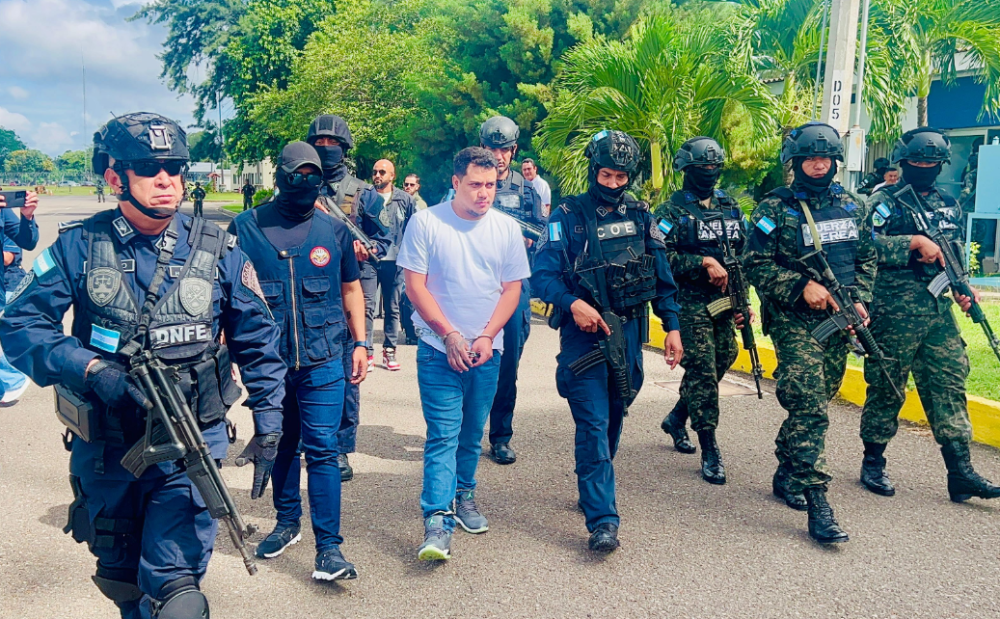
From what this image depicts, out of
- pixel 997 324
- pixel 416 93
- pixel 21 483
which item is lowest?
pixel 21 483

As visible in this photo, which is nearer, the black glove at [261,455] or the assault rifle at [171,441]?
the assault rifle at [171,441]

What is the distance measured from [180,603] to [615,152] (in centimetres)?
270

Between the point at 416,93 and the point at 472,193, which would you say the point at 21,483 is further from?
the point at 416,93

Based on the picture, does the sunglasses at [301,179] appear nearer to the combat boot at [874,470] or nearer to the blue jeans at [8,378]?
the combat boot at [874,470]

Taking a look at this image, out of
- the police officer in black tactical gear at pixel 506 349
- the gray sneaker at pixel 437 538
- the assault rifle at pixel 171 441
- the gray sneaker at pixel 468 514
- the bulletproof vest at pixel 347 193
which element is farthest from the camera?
the bulletproof vest at pixel 347 193

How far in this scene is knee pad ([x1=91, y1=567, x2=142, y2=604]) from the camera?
9.55 ft

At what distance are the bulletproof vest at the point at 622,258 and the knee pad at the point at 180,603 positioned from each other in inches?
90.5

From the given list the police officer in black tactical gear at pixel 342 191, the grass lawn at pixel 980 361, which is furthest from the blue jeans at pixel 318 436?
the grass lawn at pixel 980 361

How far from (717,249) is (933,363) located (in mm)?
1348

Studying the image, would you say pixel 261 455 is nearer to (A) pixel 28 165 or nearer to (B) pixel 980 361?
(B) pixel 980 361

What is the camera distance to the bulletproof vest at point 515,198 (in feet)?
22.6

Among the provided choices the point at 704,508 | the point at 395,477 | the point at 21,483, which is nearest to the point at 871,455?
the point at 704,508

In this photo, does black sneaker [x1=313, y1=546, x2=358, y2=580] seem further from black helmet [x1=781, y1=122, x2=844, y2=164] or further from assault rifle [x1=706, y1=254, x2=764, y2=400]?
black helmet [x1=781, y1=122, x2=844, y2=164]

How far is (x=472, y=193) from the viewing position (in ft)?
13.7
